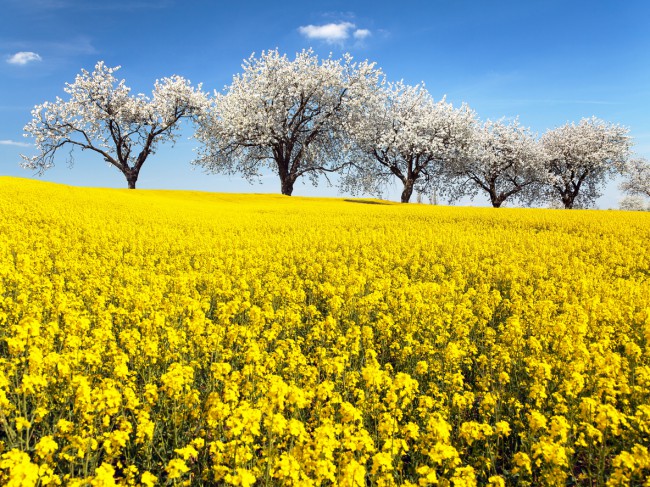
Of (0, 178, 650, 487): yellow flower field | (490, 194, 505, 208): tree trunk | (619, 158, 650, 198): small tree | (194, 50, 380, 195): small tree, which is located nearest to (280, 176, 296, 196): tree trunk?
(194, 50, 380, 195): small tree

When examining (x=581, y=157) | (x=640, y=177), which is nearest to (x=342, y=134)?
(x=581, y=157)

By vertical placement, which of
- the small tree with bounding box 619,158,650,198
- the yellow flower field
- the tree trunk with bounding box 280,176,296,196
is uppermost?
the small tree with bounding box 619,158,650,198

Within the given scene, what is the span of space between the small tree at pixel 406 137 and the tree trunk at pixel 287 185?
22.6 ft

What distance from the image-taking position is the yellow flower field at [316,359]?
412 centimetres

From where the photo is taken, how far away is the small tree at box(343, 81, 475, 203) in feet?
150

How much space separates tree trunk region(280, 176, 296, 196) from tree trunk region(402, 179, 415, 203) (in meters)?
12.1

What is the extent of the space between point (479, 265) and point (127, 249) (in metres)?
11.4

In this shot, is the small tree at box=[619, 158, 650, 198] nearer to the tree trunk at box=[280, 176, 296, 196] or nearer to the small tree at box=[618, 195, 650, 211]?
the small tree at box=[618, 195, 650, 211]

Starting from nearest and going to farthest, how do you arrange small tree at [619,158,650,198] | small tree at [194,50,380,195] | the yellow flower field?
1. the yellow flower field
2. small tree at [194,50,380,195]
3. small tree at [619,158,650,198]

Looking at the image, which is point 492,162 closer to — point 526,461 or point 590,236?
point 590,236

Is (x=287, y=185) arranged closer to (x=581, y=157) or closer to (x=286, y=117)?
(x=286, y=117)

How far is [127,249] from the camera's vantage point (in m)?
14.9

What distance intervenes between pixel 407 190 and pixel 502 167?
15.3 metres

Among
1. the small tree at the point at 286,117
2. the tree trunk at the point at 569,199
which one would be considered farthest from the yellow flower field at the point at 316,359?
the tree trunk at the point at 569,199
